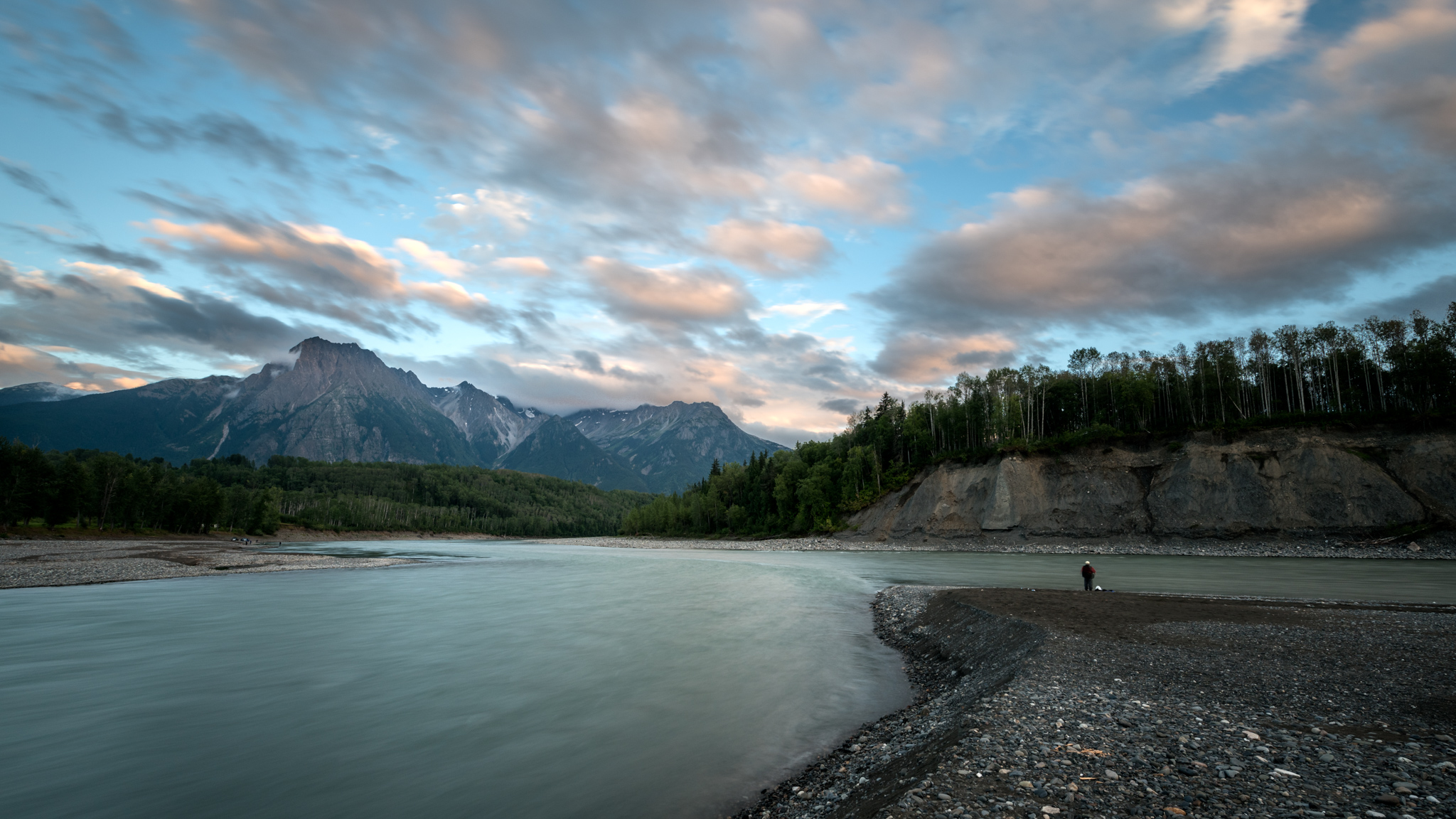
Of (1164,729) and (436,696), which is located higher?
(1164,729)

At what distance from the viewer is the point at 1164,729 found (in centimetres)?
968

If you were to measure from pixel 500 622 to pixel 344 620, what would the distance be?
7.71 meters

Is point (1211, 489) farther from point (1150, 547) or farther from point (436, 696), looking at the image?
point (436, 696)

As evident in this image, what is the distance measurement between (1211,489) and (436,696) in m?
82.0

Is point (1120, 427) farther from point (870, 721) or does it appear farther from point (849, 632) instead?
point (870, 721)

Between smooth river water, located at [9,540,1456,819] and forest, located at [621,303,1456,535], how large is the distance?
51.5 m

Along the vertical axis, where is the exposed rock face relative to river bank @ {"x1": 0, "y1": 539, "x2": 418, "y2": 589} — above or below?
above

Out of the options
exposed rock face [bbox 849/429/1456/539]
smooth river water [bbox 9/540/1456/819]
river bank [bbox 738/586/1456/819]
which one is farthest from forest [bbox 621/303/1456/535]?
river bank [bbox 738/586/1456/819]

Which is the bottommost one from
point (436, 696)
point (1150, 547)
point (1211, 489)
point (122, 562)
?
point (122, 562)

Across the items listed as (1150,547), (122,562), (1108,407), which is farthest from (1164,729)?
(1108,407)

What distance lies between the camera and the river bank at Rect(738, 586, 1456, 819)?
7016 mm

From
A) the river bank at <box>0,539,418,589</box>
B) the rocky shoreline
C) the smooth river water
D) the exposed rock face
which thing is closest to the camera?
the smooth river water

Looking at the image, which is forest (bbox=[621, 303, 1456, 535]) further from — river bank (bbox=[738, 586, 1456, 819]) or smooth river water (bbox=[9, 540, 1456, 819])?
river bank (bbox=[738, 586, 1456, 819])

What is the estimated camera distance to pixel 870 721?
1357 centimetres
